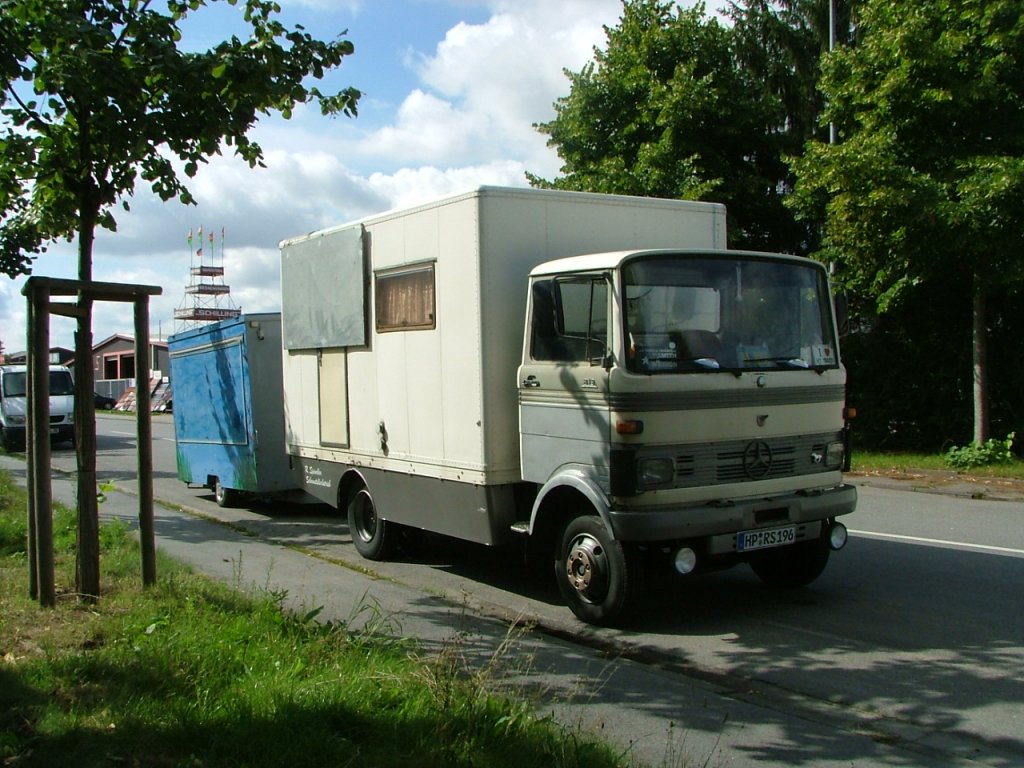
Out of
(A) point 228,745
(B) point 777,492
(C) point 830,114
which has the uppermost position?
(C) point 830,114

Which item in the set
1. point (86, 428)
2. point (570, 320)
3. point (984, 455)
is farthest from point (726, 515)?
point (984, 455)

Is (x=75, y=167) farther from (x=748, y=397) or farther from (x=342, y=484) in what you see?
(x=748, y=397)

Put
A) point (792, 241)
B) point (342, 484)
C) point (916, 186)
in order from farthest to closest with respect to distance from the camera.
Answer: point (792, 241) → point (916, 186) → point (342, 484)

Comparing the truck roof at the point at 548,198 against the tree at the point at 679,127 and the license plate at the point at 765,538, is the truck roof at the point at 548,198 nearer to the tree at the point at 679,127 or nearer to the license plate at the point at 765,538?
the license plate at the point at 765,538

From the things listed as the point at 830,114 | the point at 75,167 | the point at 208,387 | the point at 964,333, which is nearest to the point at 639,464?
the point at 75,167

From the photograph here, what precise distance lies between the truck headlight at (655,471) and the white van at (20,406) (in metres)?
24.0

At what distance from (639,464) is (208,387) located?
9442mm

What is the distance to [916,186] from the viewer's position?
14.3 m

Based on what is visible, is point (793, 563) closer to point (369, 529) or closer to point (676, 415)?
point (676, 415)

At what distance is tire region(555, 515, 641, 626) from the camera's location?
22.0ft

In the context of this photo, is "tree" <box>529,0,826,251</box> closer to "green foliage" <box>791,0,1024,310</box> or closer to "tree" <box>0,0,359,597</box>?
"green foliage" <box>791,0,1024,310</box>

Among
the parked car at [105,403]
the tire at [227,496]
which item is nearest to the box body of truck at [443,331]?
the tire at [227,496]

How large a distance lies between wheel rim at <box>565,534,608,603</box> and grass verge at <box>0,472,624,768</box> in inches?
57.9

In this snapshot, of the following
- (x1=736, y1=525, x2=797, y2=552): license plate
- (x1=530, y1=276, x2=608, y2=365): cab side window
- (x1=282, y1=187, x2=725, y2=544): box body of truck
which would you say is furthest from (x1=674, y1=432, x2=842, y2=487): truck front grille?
(x1=282, y1=187, x2=725, y2=544): box body of truck
